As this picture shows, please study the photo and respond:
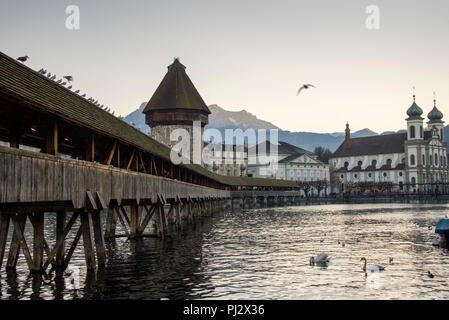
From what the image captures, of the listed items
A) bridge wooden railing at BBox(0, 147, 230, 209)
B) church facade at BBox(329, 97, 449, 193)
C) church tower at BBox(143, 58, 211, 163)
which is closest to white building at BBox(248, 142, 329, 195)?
church facade at BBox(329, 97, 449, 193)

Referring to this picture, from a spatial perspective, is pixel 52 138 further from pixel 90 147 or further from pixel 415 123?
pixel 415 123

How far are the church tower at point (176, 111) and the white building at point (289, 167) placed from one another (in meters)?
60.0

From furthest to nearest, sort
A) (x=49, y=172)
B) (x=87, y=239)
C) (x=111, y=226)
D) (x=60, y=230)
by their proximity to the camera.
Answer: (x=111, y=226)
(x=60, y=230)
(x=87, y=239)
(x=49, y=172)

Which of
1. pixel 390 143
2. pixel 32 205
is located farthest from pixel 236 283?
pixel 390 143

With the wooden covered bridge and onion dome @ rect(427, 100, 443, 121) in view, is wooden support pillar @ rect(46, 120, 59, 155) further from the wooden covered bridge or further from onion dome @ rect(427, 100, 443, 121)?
onion dome @ rect(427, 100, 443, 121)

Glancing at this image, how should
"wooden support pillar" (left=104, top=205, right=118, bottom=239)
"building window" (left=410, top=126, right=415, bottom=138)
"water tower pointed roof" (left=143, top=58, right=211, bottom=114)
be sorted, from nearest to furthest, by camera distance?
1. "wooden support pillar" (left=104, top=205, right=118, bottom=239)
2. "water tower pointed roof" (left=143, top=58, right=211, bottom=114)
3. "building window" (left=410, top=126, right=415, bottom=138)

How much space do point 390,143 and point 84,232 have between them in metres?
161

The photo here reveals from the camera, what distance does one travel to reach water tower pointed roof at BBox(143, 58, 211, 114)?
300 ft

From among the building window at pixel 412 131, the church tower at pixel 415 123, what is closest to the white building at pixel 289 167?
the building window at pixel 412 131

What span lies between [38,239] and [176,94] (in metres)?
74.4

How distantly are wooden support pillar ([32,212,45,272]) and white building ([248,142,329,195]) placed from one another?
130 metres

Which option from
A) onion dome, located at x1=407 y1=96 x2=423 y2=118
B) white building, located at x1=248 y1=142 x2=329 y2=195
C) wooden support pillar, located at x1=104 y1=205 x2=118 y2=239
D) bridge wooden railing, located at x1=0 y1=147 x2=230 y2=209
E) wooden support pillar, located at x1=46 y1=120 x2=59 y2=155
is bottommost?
wooden support pillar, located at x1=104 y1=205 x2=118 y2=239

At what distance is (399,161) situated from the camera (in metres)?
165

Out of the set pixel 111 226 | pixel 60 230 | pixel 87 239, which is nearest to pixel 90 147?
pixel 60 230
